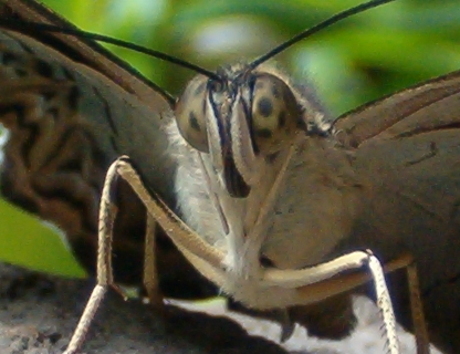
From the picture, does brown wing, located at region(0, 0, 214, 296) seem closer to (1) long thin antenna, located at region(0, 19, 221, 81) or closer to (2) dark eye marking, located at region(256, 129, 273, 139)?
(1) long thin antenna, located at region(0, 19, 221, 81)

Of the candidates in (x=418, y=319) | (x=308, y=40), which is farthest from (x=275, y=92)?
(x=308, y=40)

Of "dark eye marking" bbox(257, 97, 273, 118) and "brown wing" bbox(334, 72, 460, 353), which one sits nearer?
"dark eye marking" bbox(257, 97, 273, 118)

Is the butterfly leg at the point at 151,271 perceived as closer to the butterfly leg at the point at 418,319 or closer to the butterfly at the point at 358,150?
the butterfly at the point at 358,150

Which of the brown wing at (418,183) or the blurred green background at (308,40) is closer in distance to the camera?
the brown wing at (418,183)

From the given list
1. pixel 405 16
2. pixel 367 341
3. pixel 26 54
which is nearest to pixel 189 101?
pixel 26 54

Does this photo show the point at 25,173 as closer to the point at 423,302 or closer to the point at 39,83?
the point at 39,83

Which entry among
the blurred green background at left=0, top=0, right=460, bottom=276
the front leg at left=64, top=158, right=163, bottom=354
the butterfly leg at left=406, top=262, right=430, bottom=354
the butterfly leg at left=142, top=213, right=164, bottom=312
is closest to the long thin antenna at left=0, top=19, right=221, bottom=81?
the front leg at left=64, top=158, right=163, bottom=354

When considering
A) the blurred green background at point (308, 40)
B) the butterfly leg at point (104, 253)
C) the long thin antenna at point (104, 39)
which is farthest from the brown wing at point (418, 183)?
the blurred green background at point (308, 40)
